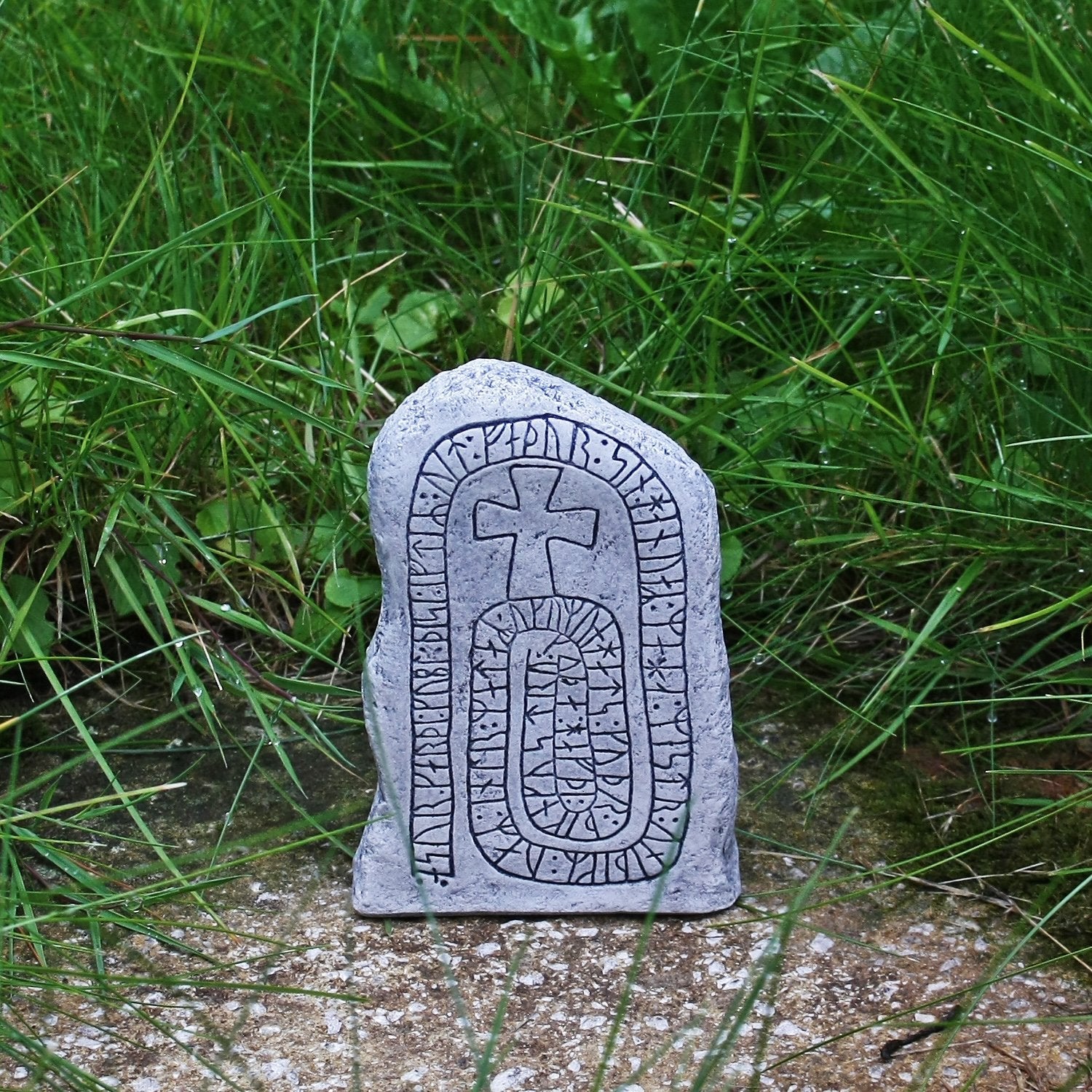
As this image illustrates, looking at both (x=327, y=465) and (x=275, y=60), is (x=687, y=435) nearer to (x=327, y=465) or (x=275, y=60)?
(x=327, y=465)

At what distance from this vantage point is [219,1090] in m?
1.56

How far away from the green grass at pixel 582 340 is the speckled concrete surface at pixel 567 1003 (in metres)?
0.12

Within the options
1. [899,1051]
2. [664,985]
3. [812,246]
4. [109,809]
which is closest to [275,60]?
[812,246]

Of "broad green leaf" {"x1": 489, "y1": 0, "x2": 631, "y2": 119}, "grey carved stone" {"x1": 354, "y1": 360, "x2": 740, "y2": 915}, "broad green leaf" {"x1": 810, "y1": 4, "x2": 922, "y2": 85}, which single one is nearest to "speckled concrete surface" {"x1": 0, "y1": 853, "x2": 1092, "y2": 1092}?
"grey carved stone" {"x1": 354, "y1": 360, "x2": 740, "y2": 915}

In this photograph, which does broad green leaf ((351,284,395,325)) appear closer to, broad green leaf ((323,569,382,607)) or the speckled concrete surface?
broad green leaf ((323,569,382,607))

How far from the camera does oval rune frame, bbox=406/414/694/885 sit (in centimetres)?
178

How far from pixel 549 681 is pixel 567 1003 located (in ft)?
1.27

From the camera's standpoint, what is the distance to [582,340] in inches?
92.0

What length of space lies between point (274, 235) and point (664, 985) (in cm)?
145

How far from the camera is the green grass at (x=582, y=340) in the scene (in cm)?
206

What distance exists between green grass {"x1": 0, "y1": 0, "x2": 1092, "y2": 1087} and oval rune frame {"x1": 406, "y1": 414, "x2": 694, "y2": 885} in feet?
0.75

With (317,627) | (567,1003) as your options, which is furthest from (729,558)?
(567,1003)

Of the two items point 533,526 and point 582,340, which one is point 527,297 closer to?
point 582,340

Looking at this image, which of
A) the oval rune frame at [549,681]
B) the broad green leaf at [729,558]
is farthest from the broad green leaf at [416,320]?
the oval rune frame at [549,681]
